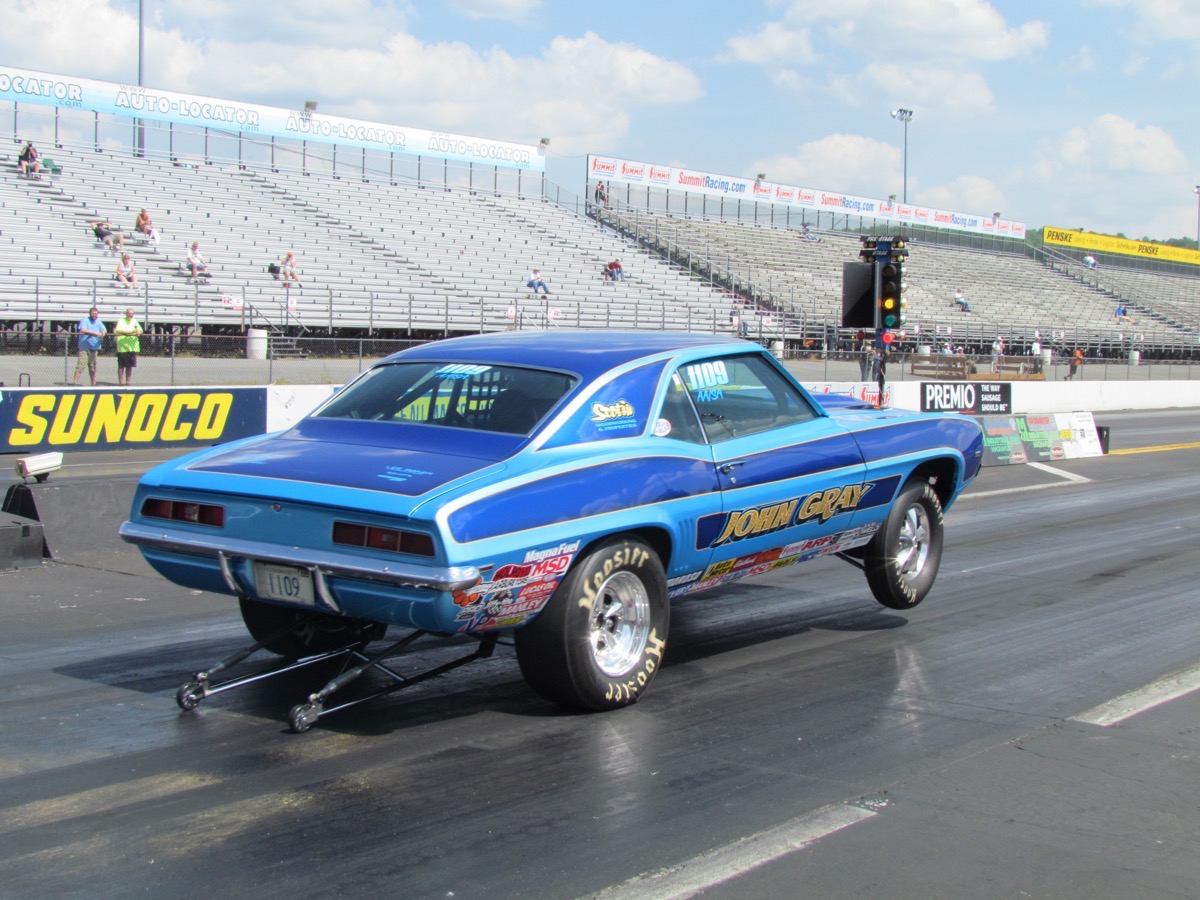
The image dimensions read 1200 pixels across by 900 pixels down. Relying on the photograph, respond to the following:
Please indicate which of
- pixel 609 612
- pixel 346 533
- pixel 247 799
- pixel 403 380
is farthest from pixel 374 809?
pixel 403 380

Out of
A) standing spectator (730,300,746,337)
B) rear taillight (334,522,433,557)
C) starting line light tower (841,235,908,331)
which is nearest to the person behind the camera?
rear taillight (334,522,433,557)

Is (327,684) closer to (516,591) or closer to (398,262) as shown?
(516,591)

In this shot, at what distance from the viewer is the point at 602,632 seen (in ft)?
18.3

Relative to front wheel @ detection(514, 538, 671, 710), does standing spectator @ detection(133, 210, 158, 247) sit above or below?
above

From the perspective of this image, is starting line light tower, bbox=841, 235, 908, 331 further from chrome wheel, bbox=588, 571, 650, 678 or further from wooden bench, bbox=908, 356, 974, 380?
wooden bench, bbox=908, 356, 974, 380

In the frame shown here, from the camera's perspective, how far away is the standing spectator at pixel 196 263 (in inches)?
1229

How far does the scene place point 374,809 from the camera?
4.41 metres

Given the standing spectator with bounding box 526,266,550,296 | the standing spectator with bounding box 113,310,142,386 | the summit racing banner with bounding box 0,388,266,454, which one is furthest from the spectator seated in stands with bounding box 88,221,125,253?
the summit racing banner with bounding box 0,388,266,454

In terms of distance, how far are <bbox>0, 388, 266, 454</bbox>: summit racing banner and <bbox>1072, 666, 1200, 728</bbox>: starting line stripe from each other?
608 inches

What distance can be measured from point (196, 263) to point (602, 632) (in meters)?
28.2

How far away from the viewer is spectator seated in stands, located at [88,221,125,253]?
103 ft

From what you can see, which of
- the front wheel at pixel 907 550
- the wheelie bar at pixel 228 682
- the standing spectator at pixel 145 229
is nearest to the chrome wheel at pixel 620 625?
the wheelie bar at pixel 228 682

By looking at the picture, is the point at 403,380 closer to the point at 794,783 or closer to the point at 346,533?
the point at 346,533

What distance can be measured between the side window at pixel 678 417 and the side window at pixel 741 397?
5 centimetres
